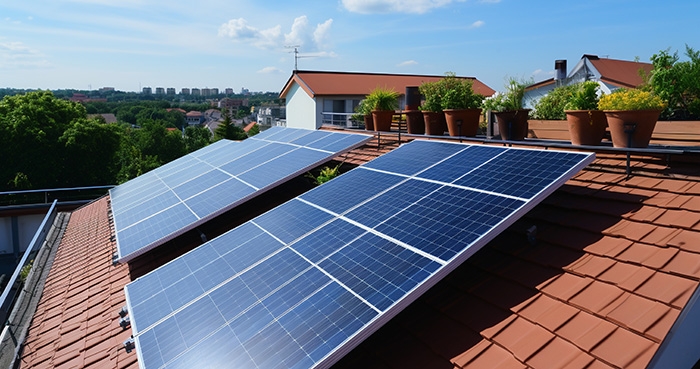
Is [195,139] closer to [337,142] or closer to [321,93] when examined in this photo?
[321,93]

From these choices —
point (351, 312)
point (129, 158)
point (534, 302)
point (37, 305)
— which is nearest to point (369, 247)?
point (351, 312)

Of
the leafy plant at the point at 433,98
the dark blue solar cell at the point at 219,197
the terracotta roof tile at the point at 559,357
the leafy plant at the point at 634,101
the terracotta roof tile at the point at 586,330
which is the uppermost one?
the leafy plant at the point at 433,98

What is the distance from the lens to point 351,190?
627cm

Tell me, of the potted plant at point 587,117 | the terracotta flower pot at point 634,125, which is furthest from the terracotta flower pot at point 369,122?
the terracotta flower pot at point 634,125

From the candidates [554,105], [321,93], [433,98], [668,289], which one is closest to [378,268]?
[668,289]

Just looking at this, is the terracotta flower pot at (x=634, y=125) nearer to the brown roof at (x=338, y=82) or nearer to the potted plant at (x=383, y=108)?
the potted plant at (x=383, y=108)

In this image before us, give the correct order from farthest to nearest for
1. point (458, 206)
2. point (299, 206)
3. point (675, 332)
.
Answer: point (299, 206) < point (458, 206) < point (675, 332)

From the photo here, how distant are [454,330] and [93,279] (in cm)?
721

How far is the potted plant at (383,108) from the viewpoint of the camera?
13.1 metres

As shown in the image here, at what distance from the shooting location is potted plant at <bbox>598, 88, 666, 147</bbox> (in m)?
6.07

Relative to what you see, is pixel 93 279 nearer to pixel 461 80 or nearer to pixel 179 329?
pixel 179 329

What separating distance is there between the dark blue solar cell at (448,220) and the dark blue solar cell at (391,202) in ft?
0.45

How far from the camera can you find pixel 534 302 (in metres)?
3.97

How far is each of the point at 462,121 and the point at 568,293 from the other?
237 inches
